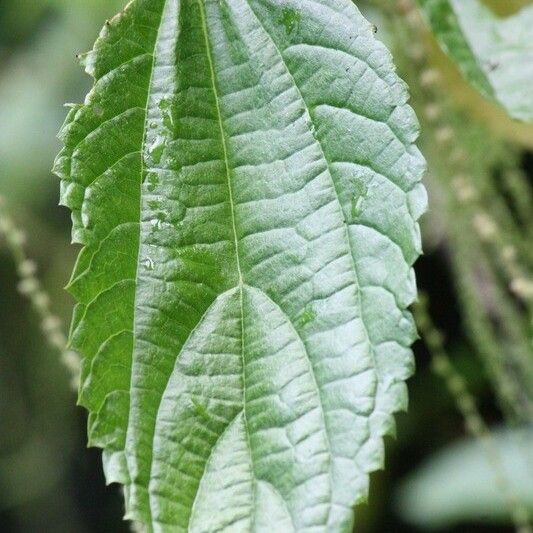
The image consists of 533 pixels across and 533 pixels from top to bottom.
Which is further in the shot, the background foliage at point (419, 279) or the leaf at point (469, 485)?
the leaf at point (469, 485)

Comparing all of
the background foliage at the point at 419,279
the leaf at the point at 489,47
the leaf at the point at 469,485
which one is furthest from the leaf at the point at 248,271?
the leaf at the point at 469,485

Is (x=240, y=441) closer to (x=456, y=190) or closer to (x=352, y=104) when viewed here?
(x=352, y=104)

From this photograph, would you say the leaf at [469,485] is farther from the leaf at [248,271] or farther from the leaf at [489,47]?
the leaf at [248,271]

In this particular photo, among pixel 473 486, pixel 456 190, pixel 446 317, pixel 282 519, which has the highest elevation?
pixel 456 190

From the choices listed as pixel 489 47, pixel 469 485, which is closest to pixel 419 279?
pixel 469 485

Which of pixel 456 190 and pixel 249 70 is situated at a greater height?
pixel 249 70

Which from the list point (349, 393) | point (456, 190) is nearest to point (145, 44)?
point (349, 393)

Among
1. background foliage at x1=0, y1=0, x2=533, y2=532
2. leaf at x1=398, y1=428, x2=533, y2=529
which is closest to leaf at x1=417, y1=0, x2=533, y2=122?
background foliage at x1=0, y1=0, x2=533, y2=532
